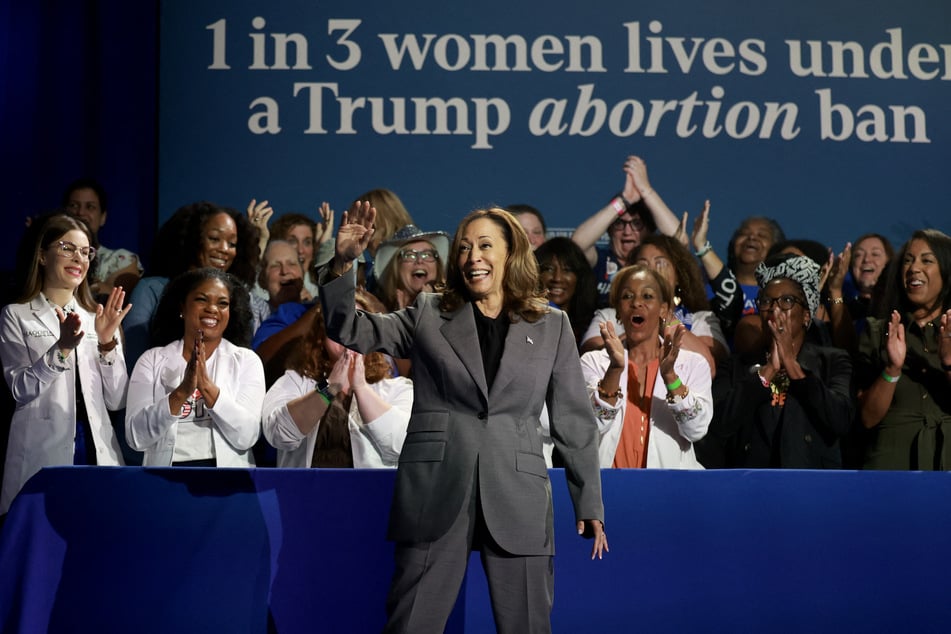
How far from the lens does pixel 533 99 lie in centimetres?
603

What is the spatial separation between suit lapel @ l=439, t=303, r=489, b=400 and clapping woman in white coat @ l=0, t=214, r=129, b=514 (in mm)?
1611

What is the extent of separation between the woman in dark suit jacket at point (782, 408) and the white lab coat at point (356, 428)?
3.99ft

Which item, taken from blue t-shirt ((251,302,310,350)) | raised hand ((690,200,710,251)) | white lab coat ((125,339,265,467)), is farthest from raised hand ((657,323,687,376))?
raised hand ((690,200,710,251))

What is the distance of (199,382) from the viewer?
3.64 metres

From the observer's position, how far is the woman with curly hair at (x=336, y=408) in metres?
3.76

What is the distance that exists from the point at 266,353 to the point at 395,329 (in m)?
1.94

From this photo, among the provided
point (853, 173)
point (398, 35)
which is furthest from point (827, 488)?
point (398, 35)

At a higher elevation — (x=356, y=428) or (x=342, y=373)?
(x=342, y=373)

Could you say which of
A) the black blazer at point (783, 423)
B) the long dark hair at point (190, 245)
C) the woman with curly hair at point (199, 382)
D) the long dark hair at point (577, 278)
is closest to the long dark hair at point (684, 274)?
the long dark hair at point (577, 278)

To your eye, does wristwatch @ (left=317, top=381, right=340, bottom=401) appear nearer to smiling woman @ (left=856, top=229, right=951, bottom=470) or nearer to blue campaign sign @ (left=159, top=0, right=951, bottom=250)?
smiling woman @ (left=856, top=229, right=951, bottom=470)

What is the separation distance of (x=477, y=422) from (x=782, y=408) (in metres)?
1.90

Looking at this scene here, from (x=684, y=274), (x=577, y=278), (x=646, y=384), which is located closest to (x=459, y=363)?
(x=646, y=384)

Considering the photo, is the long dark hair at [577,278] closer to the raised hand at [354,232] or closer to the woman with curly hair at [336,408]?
the woman with curly hair at [336,408]

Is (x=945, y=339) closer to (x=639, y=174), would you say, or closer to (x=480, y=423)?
(x=639, y=174)
